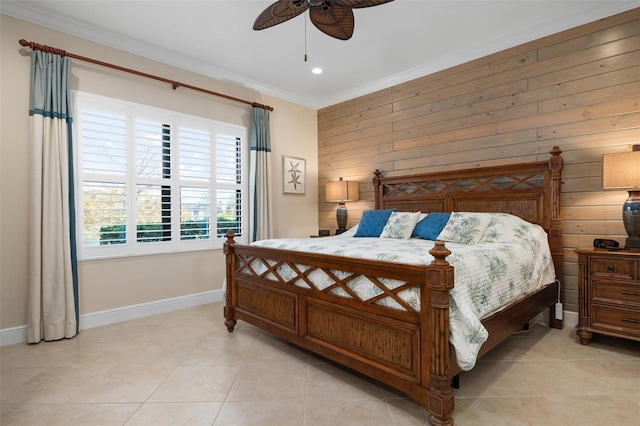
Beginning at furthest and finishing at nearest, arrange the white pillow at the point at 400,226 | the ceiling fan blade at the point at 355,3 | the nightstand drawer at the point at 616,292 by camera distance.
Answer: the white pillow at the point at 400,226, the nightstand drawer at the point at 616,292, the ceiling fan blade at the point at 355,3

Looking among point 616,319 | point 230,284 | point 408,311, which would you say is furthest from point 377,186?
point 408,311

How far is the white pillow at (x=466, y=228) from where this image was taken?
2.91 metres

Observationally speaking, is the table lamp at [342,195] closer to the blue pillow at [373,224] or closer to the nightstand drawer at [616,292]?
the blue pillow at [373,224]

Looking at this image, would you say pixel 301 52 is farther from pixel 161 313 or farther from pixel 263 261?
pixel 161 313

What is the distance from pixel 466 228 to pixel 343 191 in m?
1.99

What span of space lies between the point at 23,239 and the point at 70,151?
33.8 inches

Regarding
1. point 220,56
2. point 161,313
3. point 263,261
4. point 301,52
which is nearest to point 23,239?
point 161,313

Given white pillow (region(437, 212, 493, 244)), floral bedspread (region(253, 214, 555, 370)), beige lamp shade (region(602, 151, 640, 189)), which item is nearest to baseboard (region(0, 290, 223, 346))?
floral bedspread (region(253, 214, 555, 370))

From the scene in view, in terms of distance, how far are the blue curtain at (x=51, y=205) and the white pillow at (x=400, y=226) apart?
3.03m

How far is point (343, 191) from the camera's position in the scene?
15.2 ft

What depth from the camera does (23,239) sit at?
9.42 ft

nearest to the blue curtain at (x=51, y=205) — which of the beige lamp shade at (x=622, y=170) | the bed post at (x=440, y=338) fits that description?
the bed post at (x=440, y=338)

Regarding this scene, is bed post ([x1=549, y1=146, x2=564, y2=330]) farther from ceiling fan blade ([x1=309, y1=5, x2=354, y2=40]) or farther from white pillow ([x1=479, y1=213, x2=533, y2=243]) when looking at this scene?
ceiling fan blade ([x1=309, y1=5, x2=354, y2=40])

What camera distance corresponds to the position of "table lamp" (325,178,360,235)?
15.2 ft
